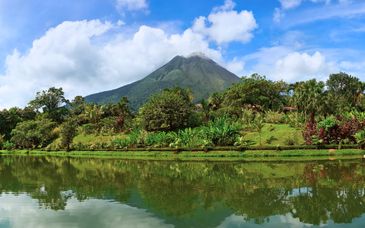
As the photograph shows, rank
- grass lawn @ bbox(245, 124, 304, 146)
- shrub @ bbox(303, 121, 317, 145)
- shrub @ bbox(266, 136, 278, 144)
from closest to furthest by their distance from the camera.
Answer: shrub @ bbox(303, 121, 317, 145)
grass lawn @ bbox(245, 124, 304, 146)
shrub @ bbox(266, 136, 278, 144)

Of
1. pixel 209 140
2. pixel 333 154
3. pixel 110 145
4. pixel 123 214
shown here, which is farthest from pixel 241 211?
pixel 110 145

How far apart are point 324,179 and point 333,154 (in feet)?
47.2

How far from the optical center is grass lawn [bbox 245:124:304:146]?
4425 cm

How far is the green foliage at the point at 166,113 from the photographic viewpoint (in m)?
59.0

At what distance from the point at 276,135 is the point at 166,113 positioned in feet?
60.6

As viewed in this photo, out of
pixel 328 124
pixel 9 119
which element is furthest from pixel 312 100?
pixel 9 119

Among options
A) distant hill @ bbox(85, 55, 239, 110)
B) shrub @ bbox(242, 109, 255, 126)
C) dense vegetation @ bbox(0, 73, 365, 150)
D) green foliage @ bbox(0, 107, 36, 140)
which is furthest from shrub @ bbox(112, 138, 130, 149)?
distant hill @ bbox(85, 55, 239, 110)

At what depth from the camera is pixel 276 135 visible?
47.1m

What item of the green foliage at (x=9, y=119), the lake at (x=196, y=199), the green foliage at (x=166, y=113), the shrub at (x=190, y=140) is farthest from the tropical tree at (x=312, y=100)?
the green foliage at (x=9, y=119)

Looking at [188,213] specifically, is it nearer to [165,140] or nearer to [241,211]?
[241,211]

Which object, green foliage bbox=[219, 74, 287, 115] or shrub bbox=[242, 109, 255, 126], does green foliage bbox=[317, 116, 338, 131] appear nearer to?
shrub bbox=[242, 109, 255, 126]

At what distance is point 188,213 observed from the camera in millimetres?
15672

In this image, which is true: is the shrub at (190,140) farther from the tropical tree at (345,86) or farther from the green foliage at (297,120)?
the tropical tree at (345,86)

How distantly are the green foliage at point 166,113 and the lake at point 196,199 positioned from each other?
29.4 m
